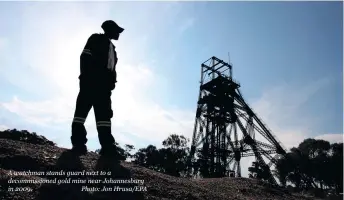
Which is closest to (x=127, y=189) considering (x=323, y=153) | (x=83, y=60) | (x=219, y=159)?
(x=83, y=60)

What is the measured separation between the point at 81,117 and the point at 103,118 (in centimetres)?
40

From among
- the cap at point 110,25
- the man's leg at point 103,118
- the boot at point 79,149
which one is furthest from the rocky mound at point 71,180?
the cap at point 110,25

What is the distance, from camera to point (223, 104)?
27594mm

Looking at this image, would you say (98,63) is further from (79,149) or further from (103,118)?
(79,149)

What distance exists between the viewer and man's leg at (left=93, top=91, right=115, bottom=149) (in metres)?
5.68

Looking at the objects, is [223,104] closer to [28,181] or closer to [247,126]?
[247,126]

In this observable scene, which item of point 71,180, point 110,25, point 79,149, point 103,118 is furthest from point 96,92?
point 71,180

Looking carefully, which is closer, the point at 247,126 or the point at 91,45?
the point at 91,45

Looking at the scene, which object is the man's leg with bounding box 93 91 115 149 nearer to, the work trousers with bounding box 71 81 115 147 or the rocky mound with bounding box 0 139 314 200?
the work trousers with bounding box 71 81 115 147

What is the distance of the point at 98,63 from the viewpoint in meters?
5.93

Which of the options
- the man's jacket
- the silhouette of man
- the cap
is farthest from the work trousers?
the cap

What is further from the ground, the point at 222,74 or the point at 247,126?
the point at 222,74

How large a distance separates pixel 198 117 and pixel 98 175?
79.8 feet

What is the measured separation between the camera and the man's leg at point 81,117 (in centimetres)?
557
